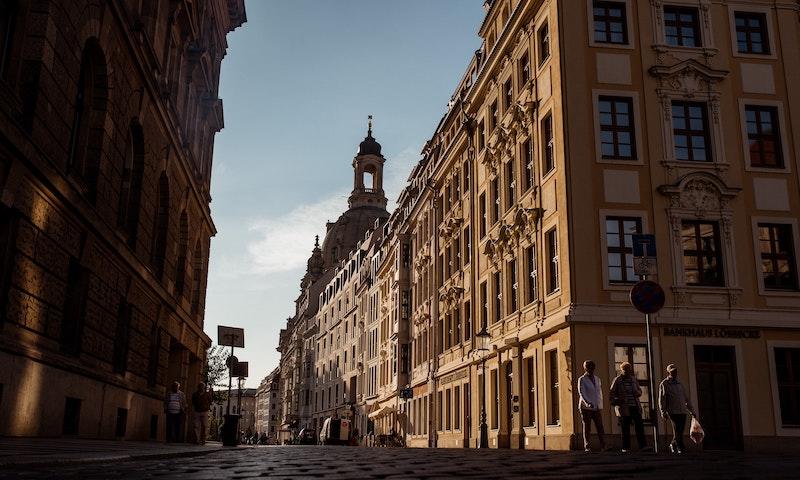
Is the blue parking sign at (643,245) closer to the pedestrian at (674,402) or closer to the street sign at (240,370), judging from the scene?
the pedestrian at (674,402)

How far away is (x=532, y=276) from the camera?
2708 centimetres

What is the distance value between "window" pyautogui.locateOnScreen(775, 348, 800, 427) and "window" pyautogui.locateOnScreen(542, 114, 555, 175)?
29.1 ft

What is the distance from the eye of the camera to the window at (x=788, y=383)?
75.1ft

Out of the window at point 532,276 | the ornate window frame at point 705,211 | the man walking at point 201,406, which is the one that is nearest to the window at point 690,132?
the ornate window frame at point 705,211

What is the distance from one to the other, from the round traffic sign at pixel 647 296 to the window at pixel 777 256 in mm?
11250

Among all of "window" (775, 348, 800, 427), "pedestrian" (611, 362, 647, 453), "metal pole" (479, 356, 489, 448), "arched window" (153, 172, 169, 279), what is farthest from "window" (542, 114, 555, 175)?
"arched window" (153, 172, 169, 279)

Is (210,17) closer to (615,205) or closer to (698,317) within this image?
(615,205)

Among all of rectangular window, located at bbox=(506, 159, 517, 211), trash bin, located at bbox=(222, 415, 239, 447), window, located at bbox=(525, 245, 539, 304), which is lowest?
trash bin, located at bbox=(222, 415, 239, 447)

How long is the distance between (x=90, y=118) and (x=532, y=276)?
15490 millimetres

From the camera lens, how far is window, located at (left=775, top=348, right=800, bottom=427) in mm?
22891

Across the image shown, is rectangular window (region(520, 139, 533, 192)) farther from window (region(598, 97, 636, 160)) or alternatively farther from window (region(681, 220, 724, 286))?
window (region(681, 220, 724, 286))

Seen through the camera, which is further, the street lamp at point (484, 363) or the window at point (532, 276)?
the street lamp at point (484, 363)

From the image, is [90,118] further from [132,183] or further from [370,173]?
[370,173]

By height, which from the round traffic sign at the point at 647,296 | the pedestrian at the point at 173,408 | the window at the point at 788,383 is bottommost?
the pedestrian at the point at 173,408
